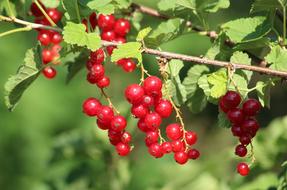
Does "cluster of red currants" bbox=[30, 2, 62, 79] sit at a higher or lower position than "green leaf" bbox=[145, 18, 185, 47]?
lower

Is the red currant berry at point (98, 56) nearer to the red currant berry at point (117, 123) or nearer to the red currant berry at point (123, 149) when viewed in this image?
the red currant berry at point (117, 123)

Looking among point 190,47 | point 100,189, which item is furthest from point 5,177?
point 100,189

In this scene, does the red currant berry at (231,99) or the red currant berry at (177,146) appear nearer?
the red currant berry at (231,99)

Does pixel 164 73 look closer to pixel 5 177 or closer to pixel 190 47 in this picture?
pixel 5 177

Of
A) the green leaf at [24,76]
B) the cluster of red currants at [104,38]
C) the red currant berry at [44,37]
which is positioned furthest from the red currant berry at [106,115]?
the red currant berry at [44,37]

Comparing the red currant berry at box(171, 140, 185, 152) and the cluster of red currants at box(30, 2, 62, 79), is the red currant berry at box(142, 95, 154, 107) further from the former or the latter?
the cluster of red currants at box(30, 2, 62, 79)

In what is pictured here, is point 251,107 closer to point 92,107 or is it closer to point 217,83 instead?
point 217,83

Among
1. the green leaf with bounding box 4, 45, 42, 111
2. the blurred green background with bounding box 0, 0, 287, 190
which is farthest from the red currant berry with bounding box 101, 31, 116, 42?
the blurred green background with bounding box 0, 0, 287, 190
